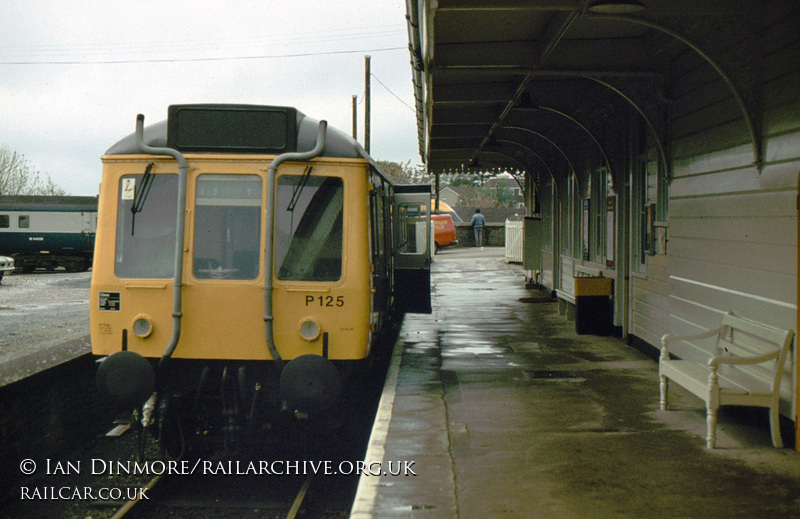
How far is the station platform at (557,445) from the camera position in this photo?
15.9 ft

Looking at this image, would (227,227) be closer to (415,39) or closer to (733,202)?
(415,39)

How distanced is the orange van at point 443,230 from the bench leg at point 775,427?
33.2m

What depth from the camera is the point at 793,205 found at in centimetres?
579

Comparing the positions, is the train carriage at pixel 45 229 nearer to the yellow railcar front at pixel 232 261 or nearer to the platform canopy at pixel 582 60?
the platform canopy at pixel 582 60

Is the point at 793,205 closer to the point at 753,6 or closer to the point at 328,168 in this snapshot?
the point at 753,6

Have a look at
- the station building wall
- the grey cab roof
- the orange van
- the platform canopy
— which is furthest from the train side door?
the orange van

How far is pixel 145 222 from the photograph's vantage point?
7.07m

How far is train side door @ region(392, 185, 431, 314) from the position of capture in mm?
12789

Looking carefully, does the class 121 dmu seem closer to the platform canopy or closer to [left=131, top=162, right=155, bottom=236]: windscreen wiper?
[left=131, top=162, right=155, bottom=236]: windscreen wiper

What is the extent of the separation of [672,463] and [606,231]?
7.42 m

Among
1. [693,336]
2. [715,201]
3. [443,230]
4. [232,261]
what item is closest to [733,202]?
[715,201]

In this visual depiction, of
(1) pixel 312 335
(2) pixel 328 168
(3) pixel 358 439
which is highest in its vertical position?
(2) pixel 328 168

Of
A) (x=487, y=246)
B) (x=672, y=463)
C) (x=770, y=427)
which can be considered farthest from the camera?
(x=487, y=246)

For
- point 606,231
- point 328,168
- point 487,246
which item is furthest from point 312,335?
point 487,246
